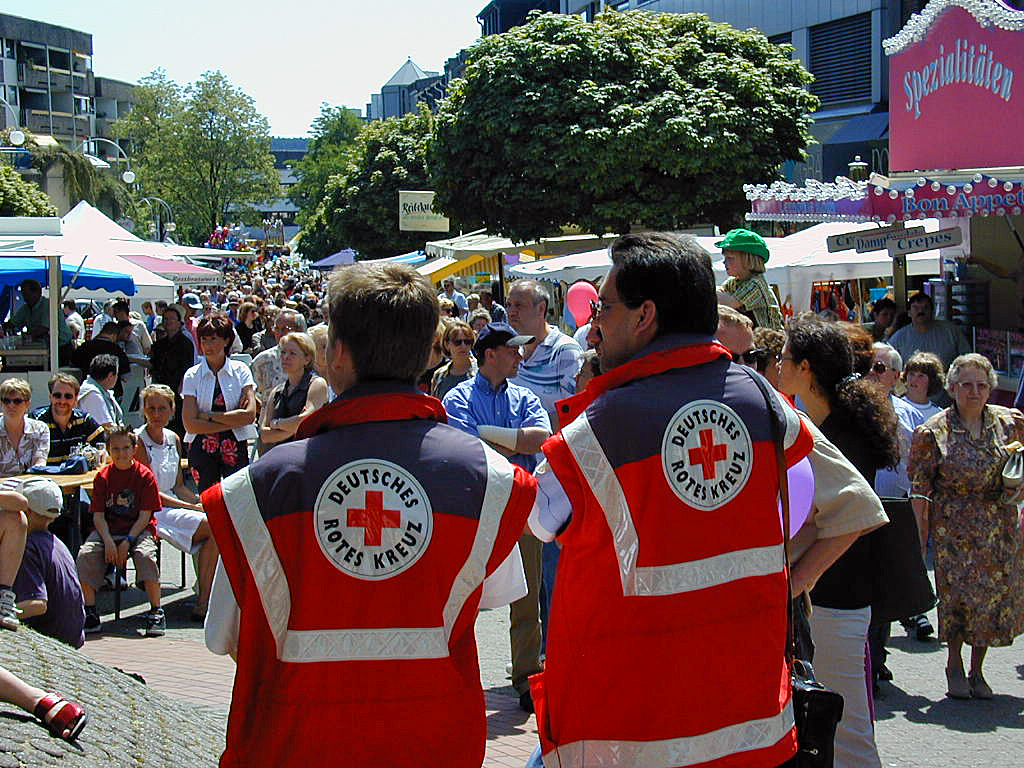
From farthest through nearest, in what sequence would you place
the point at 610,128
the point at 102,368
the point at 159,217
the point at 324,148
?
the point at 324,148 < the point at 159,217 < the point at 610,128 < the point at 102,368

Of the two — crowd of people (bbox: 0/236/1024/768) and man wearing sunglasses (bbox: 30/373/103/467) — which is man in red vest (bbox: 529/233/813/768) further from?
man wearing sunglasses (bbox: 30/373/103/467)

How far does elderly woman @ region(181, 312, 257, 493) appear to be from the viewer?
9062mm

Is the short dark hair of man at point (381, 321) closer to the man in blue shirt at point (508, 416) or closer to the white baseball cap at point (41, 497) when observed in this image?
the man in blue shirt at point (508, 416)

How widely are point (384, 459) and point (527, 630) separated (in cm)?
395

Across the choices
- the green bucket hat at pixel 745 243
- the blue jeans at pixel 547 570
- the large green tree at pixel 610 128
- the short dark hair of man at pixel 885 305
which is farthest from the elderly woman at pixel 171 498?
the large green tree at pixel 610 128

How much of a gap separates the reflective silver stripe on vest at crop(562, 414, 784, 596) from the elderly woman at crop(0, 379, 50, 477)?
6.82 meters

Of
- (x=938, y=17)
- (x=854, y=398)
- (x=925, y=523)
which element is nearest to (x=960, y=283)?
(x=938, y=17)

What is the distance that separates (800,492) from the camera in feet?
10.9

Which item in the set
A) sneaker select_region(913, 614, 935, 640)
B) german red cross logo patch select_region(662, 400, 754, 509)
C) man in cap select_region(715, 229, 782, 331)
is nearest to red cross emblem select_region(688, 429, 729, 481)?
german red cross logo patch select_region(662, 400, 754, 509)

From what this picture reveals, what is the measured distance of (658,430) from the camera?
2.72m

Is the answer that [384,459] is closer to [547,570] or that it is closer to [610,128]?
[547,570]

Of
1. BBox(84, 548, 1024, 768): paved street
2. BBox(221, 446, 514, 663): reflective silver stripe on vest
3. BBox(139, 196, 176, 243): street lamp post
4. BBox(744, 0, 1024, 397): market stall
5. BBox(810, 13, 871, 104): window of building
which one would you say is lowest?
BBox(84, 548, 1024, 768): paved street

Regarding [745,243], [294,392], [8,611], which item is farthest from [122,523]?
[745,243]

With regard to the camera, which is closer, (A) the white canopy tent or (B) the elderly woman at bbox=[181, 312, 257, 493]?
(B) the elderly woman at bbox=[181, 312, 257, 493]
